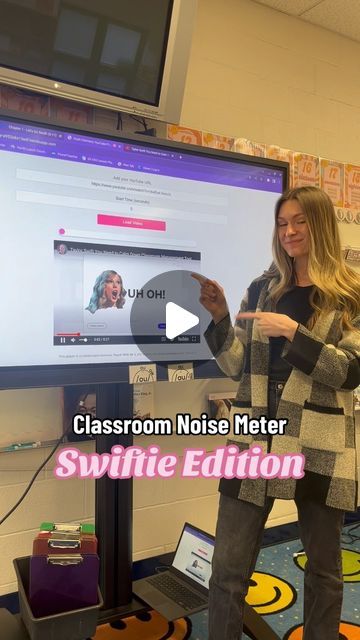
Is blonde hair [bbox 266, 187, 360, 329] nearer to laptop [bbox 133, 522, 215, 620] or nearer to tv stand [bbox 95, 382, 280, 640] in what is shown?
tv stand [bbox 95, 382, 280, 640]

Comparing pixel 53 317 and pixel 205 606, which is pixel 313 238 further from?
pixel 205 606

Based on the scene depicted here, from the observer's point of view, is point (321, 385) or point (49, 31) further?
point (49, 31)

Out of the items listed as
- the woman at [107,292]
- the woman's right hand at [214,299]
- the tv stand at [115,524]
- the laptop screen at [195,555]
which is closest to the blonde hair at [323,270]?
the woman's right hand at [214,299]

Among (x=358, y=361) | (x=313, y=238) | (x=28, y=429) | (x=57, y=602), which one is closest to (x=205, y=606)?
(x=57, y=602)

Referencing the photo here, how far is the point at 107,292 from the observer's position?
151 centimetres

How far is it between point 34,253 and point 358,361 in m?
0.89

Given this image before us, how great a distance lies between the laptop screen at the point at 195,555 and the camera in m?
1.70

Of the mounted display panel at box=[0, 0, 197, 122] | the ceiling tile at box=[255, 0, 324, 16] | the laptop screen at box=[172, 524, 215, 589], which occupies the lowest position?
the laptop screen at box=[172, 524, 215, 589]

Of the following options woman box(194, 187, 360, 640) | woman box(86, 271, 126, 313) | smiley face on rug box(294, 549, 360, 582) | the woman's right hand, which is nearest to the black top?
woman box(194, 187, 360, 640)

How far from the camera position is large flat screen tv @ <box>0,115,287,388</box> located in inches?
55.1

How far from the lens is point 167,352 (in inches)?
63.3

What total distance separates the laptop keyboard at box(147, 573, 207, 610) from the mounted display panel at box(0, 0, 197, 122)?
1574mm
